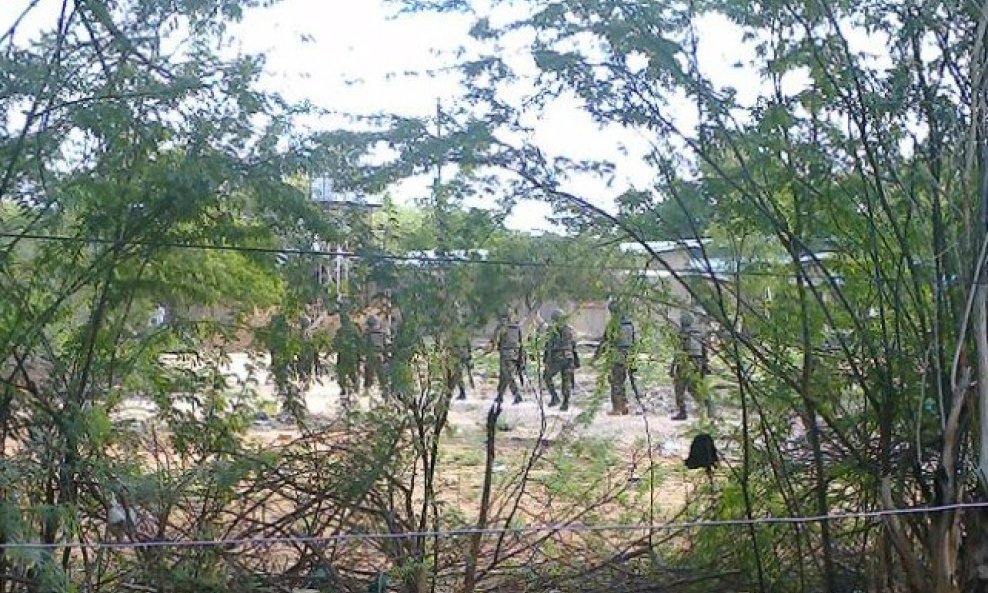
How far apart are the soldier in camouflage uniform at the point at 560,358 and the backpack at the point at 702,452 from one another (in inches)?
18.3

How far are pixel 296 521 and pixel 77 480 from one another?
64cm

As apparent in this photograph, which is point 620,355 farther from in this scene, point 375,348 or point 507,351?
point 375,348

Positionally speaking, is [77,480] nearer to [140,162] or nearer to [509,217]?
[140,162]

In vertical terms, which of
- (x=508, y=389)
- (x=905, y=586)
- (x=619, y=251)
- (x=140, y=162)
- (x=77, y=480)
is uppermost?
(x=140, y=162)

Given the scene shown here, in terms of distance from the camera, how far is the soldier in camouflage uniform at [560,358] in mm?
3596

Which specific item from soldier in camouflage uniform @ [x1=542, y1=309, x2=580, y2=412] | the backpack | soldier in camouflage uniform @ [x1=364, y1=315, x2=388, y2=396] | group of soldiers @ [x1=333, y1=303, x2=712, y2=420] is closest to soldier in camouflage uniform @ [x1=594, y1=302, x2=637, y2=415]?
group of soldiers @ [x1=333, y1=303, x2=712, y2=420]

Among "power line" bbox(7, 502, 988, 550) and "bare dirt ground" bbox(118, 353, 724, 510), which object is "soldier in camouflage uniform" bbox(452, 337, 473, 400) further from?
"power line" bbox(7, 502, 988, 550)

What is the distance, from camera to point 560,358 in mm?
3633

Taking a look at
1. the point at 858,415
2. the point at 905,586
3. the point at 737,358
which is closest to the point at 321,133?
the point at 737,358

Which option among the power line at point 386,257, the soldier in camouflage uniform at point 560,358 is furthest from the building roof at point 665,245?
the soldier in camouflage uniform at point 560,358

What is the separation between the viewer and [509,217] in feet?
11.7

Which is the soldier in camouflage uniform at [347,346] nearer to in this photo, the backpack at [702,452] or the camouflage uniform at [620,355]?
the camouflage uniform at [620,355]

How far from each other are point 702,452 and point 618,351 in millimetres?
439

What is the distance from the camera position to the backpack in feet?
12.6
